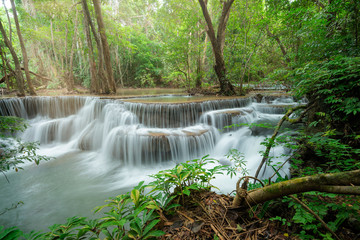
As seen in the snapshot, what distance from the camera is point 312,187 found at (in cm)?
110

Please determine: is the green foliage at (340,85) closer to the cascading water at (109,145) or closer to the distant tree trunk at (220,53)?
the cascading water at (109,145)

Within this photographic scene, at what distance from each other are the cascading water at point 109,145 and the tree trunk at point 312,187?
2606 mm

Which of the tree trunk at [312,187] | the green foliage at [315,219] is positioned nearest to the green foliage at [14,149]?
the tree trunk at [312,187]

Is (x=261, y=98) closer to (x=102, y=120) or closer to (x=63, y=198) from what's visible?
(x=102, y=120)

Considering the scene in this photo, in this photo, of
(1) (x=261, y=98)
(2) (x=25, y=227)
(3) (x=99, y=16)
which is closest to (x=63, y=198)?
(2) (x=25, y=227)

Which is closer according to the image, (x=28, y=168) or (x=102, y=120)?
(x=28, y=168)

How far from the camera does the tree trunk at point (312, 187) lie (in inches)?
39.0

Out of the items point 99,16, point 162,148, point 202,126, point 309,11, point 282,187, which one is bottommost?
point 162,148

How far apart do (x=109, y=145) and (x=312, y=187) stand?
6136 mm

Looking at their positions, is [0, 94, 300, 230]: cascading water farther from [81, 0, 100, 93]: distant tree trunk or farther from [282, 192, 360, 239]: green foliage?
[81, 0, 100, 93]: distant tree trunk

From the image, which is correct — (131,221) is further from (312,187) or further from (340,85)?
(340,85)

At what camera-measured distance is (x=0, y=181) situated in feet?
14.8

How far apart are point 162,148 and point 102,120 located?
3.87 meters

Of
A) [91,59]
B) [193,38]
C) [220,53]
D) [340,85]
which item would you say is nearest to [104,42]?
[91,59]
